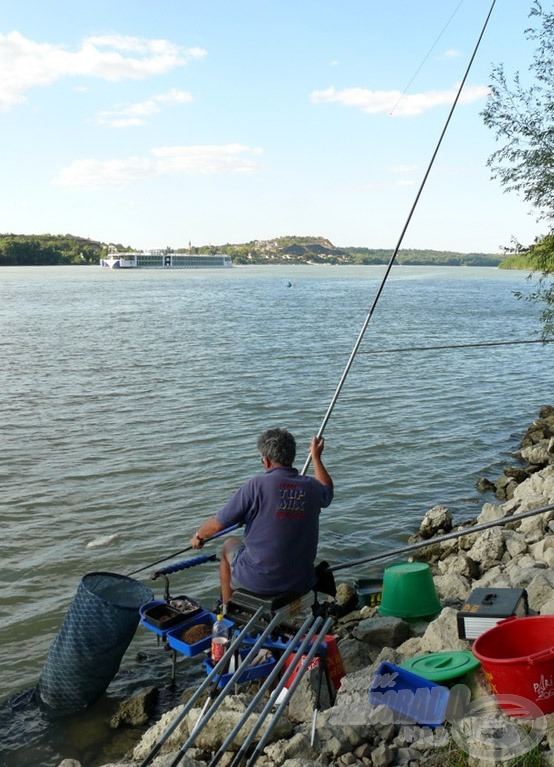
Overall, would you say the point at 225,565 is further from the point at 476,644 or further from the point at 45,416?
the point at 45,416

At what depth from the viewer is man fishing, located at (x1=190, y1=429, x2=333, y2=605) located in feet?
16.1

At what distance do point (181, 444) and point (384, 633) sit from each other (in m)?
8.59

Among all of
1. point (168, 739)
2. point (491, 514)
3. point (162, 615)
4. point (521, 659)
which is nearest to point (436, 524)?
point (491, 514)

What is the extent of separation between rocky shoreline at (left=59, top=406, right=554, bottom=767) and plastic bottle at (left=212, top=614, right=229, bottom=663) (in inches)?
14.5

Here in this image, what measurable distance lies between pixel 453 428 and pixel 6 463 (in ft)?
27.9

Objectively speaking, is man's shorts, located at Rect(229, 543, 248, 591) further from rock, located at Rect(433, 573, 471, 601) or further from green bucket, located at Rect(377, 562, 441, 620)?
rock, located at Rect(433, 573, 471, 601)

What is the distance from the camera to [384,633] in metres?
6.38

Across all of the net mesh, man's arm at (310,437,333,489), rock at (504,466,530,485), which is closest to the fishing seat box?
man's arm at (310,437,333,489)

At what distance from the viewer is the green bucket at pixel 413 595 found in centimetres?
689

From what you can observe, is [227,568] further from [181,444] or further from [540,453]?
[540,453]

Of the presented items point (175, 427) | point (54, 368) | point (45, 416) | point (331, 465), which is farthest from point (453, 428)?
point (54, 368)

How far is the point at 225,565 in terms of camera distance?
5434 millimetres

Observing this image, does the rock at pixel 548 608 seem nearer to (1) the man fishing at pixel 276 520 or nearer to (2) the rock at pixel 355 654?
(2) the rock at pixel 355 654

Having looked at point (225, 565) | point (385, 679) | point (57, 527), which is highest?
point (225, 565)
